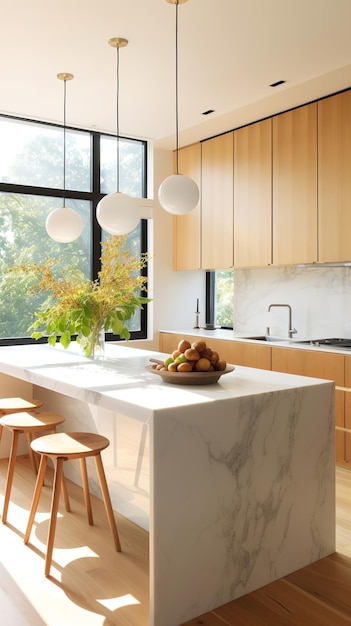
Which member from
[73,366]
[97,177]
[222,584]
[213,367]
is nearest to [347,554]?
[222,584]

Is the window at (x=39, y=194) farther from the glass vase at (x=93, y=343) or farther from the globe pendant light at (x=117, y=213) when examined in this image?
the globe pendant light at (x=117, y=213)

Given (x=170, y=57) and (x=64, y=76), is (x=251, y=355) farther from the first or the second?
(x=64, y=76)

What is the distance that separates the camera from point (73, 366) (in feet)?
10.1

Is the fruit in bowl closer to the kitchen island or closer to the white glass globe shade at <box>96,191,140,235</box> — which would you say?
the kitchen island

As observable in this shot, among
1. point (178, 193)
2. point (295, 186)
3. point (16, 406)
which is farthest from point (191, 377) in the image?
point (295, 186)

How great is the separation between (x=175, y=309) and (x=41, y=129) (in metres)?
2.09

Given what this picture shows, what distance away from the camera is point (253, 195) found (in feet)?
15.4

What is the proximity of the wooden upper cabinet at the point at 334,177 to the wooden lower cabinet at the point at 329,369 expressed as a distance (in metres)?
0.70

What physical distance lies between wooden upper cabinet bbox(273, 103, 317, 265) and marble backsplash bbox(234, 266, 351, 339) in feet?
1.03

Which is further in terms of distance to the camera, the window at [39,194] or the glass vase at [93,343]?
the window at [39,194]

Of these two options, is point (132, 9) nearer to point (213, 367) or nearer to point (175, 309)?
point (213, 367)

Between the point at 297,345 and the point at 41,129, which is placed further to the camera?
the point at 41,129

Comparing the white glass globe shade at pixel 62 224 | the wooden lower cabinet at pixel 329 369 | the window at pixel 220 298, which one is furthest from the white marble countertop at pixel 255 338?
the white glass globe shade at pixel 62 224

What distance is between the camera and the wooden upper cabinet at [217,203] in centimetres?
498
